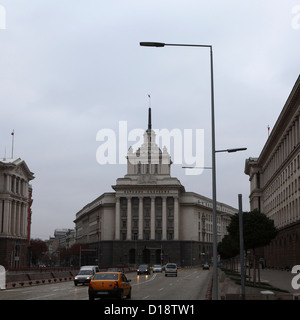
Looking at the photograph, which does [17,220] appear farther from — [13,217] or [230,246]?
[230,246]

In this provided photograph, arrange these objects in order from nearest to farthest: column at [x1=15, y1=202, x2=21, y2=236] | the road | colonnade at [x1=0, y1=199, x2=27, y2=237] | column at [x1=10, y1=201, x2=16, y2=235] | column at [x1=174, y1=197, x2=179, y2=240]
Answer: the road
colonnade at [x1=0, y1=199, x2=27, y2=237]
column at [x1=10, y1=201, x2=16, y2=235]
column at [x1=15, y1=202, x2=21, y2=236]
column at [x1=174, y1=197, x2=179, y2=240]

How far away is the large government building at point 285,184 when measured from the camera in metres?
65.8

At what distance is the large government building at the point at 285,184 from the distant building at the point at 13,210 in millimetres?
51870

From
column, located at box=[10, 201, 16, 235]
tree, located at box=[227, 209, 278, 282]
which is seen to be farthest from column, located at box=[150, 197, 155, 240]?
tree, located at box=[227, 209, 278, 282]

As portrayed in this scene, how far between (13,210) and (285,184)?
209ft

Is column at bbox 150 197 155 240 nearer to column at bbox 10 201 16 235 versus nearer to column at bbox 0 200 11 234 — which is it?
column at bbox 10 201 16 235

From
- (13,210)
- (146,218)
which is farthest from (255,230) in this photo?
(146,218)

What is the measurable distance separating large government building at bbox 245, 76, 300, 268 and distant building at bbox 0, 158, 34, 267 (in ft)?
170

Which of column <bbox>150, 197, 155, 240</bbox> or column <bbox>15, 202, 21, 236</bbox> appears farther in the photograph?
column <bbox>150, 197, 155, 240</bbox>

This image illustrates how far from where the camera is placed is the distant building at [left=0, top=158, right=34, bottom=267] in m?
110

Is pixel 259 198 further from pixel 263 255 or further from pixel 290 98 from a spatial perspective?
pixel 290 98
